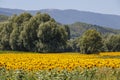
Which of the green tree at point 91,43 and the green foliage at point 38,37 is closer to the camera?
the green tree at point 91,43

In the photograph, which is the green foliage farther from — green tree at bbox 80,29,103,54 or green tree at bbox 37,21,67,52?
green tree at bbox 80,29,103,54

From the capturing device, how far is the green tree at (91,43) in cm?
5719

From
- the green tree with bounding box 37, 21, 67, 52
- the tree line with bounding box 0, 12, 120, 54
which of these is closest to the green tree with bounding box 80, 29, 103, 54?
the tree line with bounding box 0, 12, 120, 54

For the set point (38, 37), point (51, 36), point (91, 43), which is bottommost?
point (91, 43)

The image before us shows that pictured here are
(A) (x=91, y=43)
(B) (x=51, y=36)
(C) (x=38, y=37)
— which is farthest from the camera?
(B) (x=51, y=36)

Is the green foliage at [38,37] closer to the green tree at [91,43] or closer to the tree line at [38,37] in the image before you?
the tree line at [38,37]

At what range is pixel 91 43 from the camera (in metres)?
58.4

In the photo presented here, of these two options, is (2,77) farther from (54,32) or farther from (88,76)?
(54,32)

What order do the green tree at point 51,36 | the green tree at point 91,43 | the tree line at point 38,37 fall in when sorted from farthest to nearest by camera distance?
1. the green tree at point 51,36
2. the tree line at point 38,37
3. the green tree at point 91,43

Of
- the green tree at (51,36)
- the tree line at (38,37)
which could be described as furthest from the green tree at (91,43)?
the green tree at (51,36)

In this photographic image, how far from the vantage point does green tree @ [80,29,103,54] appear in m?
57.2

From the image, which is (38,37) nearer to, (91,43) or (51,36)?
(51,36)

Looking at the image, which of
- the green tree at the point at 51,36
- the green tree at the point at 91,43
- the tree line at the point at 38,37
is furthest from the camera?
the green tree at the point at 51,36

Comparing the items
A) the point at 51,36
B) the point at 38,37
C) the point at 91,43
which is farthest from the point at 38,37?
the point at 91,43
